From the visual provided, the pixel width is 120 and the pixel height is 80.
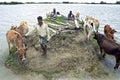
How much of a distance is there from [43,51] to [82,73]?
214cm

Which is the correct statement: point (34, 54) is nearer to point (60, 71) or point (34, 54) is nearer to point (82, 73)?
point (60, 71)

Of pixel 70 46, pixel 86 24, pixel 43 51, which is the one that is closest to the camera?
Result: pixel 43 51

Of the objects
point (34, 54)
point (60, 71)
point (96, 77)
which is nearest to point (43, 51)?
point (34, 54)

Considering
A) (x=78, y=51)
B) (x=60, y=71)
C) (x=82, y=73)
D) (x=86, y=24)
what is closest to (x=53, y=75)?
(x=60, y=71)

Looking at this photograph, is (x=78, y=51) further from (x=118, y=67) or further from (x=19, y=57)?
(x=19, y=57)

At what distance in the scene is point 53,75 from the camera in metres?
11.5

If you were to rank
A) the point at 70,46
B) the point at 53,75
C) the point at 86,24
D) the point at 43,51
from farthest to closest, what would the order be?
the point at 86,24, the point at 70,46, the point at 43,51, the point at 53,75

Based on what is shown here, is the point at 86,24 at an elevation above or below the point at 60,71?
above

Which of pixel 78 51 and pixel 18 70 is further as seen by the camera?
pixel 78 51

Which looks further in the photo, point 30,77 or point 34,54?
point 34,54

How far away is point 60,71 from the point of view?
11.7 metres

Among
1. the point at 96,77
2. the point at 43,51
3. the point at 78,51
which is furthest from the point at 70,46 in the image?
the point at 96,77

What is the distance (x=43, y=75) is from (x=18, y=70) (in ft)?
A: 4.43

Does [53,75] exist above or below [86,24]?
below
